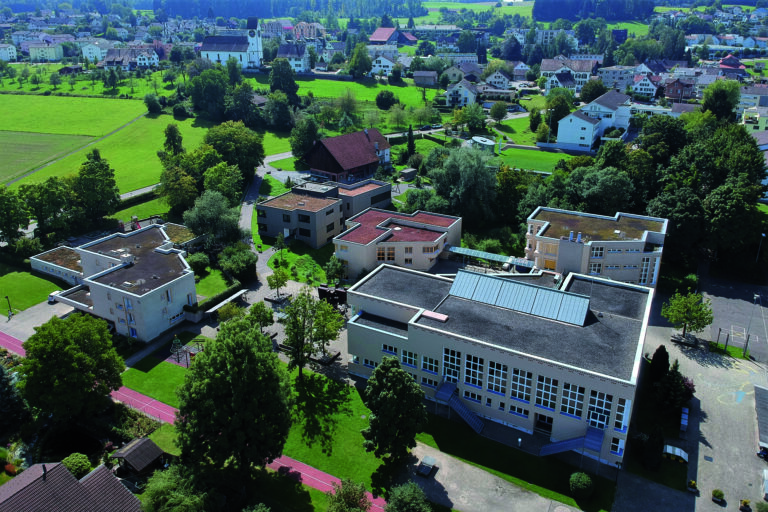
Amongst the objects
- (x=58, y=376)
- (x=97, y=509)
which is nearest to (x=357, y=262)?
(x=58, y=376)

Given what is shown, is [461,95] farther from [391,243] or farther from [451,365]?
[451,365]

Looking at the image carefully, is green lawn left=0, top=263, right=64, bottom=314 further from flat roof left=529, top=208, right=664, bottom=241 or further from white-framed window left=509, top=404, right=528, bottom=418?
flat roof left=529, top=208, right=664, bottom=241

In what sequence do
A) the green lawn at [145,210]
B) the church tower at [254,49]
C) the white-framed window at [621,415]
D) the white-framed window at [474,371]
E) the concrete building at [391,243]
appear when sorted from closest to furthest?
the white-framed window at [621,415], the white-framed window at [474,371], the concrete building at [391,243], the green lawn at [145,210], the church tower at [254,49]

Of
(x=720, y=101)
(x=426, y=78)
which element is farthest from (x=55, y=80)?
(x=720, y=101)

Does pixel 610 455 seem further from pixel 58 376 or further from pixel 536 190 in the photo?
pixel 536 190

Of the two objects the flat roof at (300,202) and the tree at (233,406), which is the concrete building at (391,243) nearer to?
the flat roof at (300,202)

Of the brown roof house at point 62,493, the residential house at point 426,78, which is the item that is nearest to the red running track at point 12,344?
the brown roof house at point 62,493
